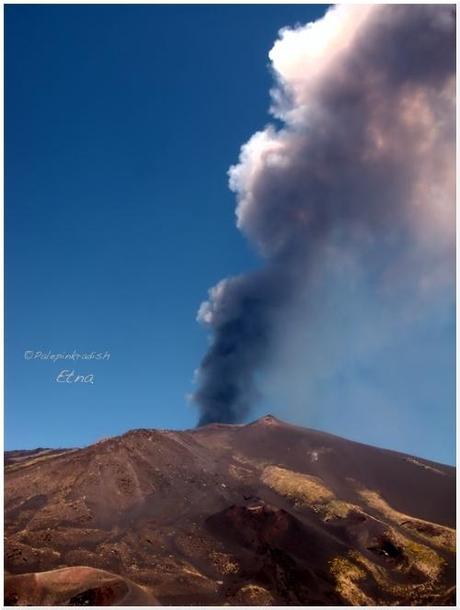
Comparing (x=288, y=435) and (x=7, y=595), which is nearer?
(x=7, y=595)

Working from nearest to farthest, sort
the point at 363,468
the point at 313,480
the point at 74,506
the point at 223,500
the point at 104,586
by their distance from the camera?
the point at 104,586, the point at 74,506, the point at 223,500, the point at 313,480, the point at 363,468

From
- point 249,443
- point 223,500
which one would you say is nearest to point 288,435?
point 249,443

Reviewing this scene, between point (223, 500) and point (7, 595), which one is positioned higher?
point (223, 500)

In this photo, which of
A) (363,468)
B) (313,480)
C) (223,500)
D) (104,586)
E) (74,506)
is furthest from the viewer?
(363,468)

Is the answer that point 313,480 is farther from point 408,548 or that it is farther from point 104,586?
point 104,586

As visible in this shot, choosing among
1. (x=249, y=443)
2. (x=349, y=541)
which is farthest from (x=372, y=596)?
(x=249, y=443)

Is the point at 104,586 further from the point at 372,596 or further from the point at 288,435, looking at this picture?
the point at 288,435

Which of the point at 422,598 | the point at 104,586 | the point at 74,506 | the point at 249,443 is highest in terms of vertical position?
the point at 249,443
